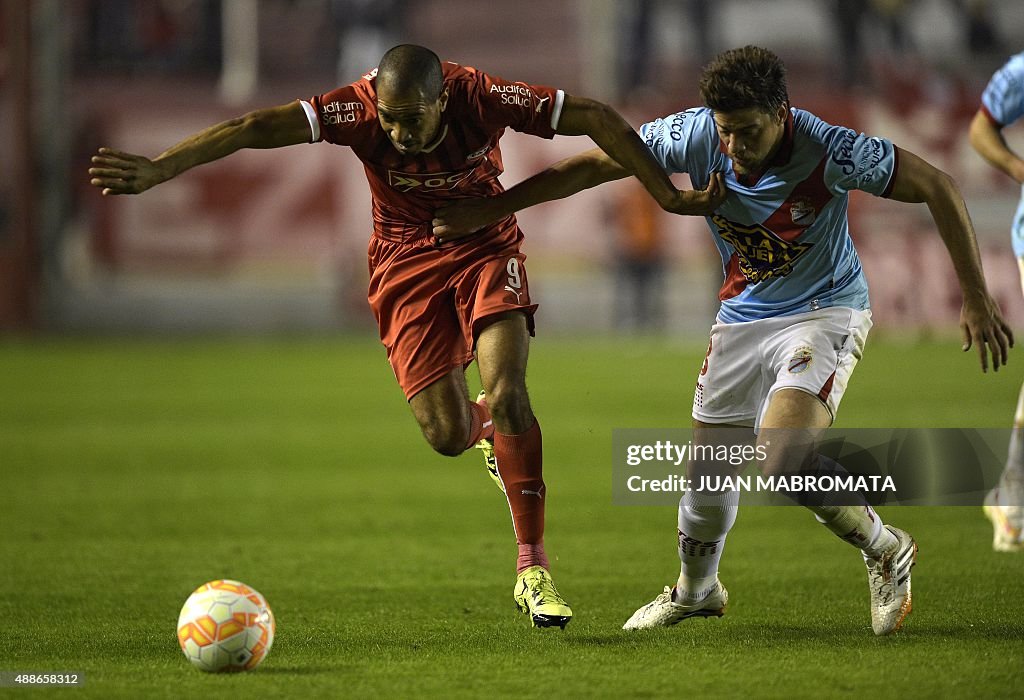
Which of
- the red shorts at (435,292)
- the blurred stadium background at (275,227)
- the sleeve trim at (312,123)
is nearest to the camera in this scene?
the sleeve trim at (312,123)

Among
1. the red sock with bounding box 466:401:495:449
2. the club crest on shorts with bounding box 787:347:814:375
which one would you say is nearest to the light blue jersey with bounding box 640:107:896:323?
the club crest on shorts with bounding box 787:347:814:375

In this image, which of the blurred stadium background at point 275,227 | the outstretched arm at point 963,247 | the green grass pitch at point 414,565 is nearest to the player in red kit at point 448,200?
the green grass pitch at point 414,565

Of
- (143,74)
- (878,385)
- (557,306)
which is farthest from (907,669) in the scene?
(143,74)

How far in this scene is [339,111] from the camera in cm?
536

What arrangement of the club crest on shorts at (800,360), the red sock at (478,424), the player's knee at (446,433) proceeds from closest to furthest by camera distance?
the club crest on shorts at (800,360) → the player's knee at (446,433) → the red sock at (478,424)

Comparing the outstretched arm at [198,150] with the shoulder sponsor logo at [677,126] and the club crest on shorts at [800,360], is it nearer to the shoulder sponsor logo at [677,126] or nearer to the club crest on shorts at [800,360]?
the shoulder sponsor logo at [677,126]

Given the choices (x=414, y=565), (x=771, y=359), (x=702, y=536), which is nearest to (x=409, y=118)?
(x=771, y=359)

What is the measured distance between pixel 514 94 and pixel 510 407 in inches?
46.9

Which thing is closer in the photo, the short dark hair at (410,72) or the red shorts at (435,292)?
the short dark hair at (410,72)

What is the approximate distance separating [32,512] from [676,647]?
4.73 metres

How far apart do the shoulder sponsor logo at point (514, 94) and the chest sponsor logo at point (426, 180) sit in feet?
1.28

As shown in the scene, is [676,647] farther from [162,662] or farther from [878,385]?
[878,385]

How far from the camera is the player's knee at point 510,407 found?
543 cm

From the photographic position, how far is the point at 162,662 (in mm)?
4715
